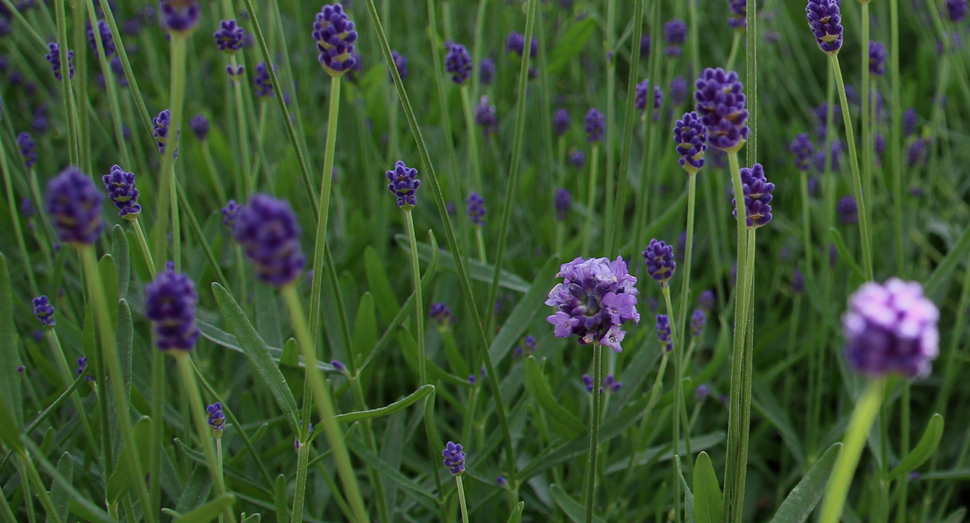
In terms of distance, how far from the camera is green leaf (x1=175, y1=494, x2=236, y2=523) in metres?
0.69

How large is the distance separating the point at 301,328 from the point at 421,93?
1899mm

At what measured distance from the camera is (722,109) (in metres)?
0.71

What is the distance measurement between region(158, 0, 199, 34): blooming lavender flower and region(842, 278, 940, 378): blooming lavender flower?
0.52 m

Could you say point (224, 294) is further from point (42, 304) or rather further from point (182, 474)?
point (182, 474)

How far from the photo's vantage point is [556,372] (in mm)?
1526

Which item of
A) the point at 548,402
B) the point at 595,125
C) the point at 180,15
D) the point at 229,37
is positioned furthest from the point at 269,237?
the point at 595,125

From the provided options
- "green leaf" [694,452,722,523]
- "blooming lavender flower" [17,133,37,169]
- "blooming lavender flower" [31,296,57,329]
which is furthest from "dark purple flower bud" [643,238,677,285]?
"blooming lavender flower" [17,133,37,169]

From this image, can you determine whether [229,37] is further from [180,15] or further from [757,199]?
[757,199]

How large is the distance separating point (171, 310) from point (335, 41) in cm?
36

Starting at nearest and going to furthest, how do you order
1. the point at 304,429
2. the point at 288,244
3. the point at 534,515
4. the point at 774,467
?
1. the point at 288,244
2. the point at 304,429
3. the point at 534,515
4. the point at 774,467

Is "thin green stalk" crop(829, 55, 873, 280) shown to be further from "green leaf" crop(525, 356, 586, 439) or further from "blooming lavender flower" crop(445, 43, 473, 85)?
"blooming lavender flower" crop(445, 43, 473, 85)

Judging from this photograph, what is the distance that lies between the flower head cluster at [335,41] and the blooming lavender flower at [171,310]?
31 cm

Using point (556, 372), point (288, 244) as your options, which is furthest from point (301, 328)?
point (556, 372)

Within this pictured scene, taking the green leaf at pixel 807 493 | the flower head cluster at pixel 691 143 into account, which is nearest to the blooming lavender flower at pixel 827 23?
the flower head cluster at pixel 691 143
